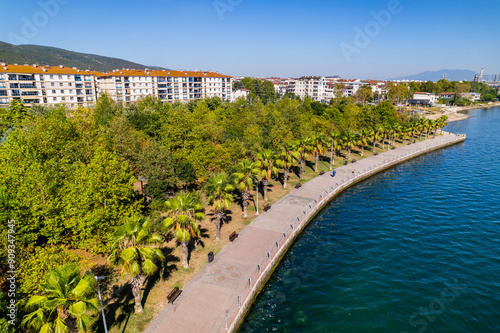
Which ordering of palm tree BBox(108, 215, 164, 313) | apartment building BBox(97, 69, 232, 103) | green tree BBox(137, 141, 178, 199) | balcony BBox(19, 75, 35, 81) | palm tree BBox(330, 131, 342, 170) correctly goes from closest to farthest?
palm tree BBox(108, 215, 164, 313) → green tree BBox(137, 141, 178, 199) → palm tree BBox(330, 131, 342, 170) → balcony BBox(19, 75, 35, 81) → apartment building BBox(97, 69, 232, 103)

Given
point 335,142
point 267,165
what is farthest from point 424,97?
point 267,165

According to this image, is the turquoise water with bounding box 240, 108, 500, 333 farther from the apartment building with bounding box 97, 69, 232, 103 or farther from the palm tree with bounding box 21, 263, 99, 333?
the apartment building with bounding box 97, 69, 232, 103

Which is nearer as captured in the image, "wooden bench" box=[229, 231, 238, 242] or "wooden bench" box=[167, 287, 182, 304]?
"wooden bench" box=[167, 287, 182, 304]

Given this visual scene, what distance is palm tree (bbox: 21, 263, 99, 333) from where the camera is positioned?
14.5 meters

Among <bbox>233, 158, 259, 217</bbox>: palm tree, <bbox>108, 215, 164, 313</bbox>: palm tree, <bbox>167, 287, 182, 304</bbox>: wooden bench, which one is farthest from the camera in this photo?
<bbox>233, 158, 259, 217</bbox>: palm tree

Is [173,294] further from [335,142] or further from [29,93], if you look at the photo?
[29,93]

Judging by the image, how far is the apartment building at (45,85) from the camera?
86625mm

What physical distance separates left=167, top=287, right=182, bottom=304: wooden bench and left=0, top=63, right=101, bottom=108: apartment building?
3570 inches

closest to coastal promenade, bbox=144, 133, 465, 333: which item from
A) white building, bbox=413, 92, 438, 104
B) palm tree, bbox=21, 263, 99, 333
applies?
palm tree, bbox=21, 263, 99, 333

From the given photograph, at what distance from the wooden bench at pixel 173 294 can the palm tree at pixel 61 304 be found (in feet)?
26.4

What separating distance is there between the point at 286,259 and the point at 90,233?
20.4 m

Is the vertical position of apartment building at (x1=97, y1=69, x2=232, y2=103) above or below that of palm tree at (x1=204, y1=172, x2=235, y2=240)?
above

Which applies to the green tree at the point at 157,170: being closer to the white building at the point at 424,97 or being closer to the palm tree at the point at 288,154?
the palm tree at the point at 288,154

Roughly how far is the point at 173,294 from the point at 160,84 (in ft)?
382
